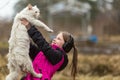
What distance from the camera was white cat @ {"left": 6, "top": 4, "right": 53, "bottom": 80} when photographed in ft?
17.5

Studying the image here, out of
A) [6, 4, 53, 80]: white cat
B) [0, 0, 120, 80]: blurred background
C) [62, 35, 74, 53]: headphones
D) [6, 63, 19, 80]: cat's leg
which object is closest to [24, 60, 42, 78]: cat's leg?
[6, 4, 53, 80]: white cat

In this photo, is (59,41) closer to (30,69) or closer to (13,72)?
(30,69)

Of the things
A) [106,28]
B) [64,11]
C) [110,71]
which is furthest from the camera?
[64,11]

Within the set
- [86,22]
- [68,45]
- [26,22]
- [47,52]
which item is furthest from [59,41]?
[86,22]

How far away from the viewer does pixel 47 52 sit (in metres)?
5.46

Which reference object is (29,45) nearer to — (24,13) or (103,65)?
(24,13)

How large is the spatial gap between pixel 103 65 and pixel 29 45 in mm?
7075

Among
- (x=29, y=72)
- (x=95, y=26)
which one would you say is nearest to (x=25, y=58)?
(x=29, y=72)

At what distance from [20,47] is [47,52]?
30 cm

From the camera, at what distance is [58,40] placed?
18.9ft

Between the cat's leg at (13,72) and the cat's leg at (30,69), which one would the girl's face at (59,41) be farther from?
the cat's leg at (13,72)

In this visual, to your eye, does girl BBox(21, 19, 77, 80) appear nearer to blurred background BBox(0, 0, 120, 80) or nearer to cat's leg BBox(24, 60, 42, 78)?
cat's leg BBox(24, 60, 42, 78)

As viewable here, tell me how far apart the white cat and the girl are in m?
0.06

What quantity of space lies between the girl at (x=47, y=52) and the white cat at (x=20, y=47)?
0.06 m
